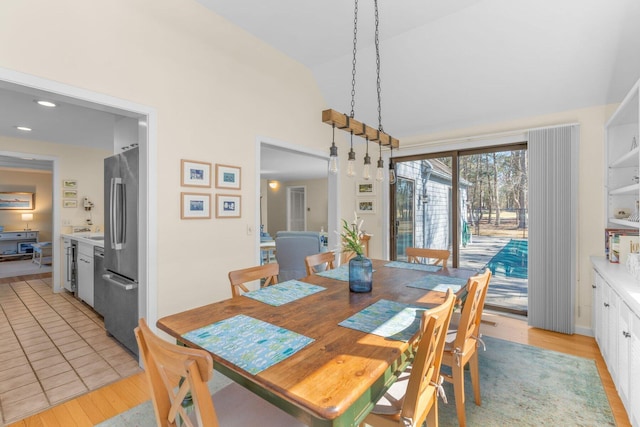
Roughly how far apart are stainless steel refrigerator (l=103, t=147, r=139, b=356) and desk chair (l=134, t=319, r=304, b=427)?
180 cm

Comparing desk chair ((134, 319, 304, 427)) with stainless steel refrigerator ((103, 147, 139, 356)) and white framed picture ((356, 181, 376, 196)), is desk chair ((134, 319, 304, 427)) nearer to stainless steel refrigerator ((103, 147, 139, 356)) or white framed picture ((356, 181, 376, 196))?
stainless steel refrigerator ((103, 147, 139, 356))

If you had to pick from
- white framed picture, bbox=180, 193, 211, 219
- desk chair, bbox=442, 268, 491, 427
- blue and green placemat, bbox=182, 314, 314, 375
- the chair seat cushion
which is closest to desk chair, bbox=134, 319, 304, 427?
blue and green placemat, bbox=182, 314, 314, 375

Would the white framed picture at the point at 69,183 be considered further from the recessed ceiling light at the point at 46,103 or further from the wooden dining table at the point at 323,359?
the wooden dining table at the point at 323,359

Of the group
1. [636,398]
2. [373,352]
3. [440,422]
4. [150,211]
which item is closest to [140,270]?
[150,211]

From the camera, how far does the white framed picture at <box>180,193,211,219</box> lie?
266 cm

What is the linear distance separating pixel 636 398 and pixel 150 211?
3.42 meters

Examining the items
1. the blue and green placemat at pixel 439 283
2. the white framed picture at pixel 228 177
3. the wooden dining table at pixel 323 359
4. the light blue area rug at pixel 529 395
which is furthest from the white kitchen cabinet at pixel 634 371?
the white framed picture at pixel 228 177

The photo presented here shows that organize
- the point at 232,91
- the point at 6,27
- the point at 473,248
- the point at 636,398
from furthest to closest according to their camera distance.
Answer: the point at 473,248
the point at 232,91
the point at 6,27
the point at 636,398

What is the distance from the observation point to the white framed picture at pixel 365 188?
187 inches

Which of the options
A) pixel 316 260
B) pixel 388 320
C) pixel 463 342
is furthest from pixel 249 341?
pixel 316 260

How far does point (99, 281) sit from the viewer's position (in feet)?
11.3

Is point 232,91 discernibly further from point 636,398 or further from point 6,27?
point 636,398

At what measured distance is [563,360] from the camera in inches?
104

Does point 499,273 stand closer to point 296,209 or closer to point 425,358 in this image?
point 425,358
